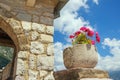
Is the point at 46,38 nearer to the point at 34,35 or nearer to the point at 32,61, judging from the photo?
the point at 34,35

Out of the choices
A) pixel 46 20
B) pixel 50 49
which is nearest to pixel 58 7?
pixel 46 20

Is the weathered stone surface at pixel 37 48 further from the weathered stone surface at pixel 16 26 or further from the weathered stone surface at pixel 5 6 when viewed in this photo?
the weathered stone surface at pixel 5 6

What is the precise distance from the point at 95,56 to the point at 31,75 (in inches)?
61.8

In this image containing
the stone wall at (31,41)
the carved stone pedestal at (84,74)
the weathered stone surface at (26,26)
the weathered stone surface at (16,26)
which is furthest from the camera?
the weathered stone surface at (26,26)

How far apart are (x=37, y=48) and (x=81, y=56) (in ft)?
4.92

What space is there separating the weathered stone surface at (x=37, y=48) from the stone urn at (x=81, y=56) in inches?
47.9

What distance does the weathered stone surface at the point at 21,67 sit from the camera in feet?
14.2

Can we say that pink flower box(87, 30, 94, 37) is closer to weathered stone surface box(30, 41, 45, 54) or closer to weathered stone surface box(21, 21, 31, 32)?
weathered stone surface box(30, 41, 45, 54)

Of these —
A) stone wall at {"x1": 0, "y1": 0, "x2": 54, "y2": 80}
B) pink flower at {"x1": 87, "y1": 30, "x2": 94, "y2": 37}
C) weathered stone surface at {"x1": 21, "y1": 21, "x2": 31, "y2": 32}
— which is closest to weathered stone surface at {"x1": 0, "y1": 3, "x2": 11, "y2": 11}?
stone wall at {"x1": 0, "y1": 0, "x2": 54, "y2": 80}

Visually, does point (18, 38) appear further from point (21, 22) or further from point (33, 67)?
point (33, 67)

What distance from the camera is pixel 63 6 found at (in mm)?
5230

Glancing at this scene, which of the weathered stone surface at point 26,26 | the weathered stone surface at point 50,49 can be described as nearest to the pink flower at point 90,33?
the weathered stone surface at point 50,49

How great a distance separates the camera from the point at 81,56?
3.43m

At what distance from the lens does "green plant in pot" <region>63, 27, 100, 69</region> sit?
3.42 metres
